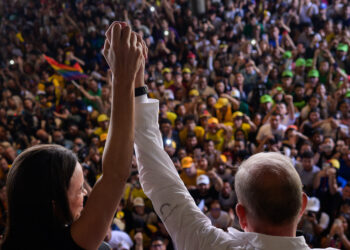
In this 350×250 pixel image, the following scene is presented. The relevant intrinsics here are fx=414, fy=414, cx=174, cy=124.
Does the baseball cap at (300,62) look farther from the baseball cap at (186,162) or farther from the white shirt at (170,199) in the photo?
the white shirt at (170,199)

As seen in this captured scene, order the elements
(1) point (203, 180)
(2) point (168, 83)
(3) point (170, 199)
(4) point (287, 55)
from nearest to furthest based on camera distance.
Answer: (3) point (170, 199)
(1) point (203, 180)
(4) point (287, 55)
(2) point (168, 83)

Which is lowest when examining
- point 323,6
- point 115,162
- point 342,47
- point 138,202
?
point 138,202

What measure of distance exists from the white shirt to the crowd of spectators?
2.93 metres

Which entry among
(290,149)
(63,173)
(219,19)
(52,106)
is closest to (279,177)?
(63,173)

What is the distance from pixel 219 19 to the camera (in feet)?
29.5

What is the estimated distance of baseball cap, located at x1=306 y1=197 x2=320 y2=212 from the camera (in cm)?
400

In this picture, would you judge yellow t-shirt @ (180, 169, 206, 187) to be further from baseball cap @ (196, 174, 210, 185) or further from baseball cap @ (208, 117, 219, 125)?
baseball cap @ (208, 117, 219, 125)

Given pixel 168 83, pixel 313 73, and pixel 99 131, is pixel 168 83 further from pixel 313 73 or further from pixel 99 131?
pixel 313 73

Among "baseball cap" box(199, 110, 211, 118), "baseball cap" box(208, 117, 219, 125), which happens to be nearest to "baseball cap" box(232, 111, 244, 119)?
"baseball cap" box(208, 117, 219, 125)

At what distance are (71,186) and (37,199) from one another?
73 millimetres

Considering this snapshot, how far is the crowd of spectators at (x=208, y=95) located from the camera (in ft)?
14.7

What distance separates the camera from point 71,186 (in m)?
0.88

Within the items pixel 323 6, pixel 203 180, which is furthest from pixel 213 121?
pixel 323 6

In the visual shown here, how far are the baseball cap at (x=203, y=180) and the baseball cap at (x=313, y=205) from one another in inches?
42.8
